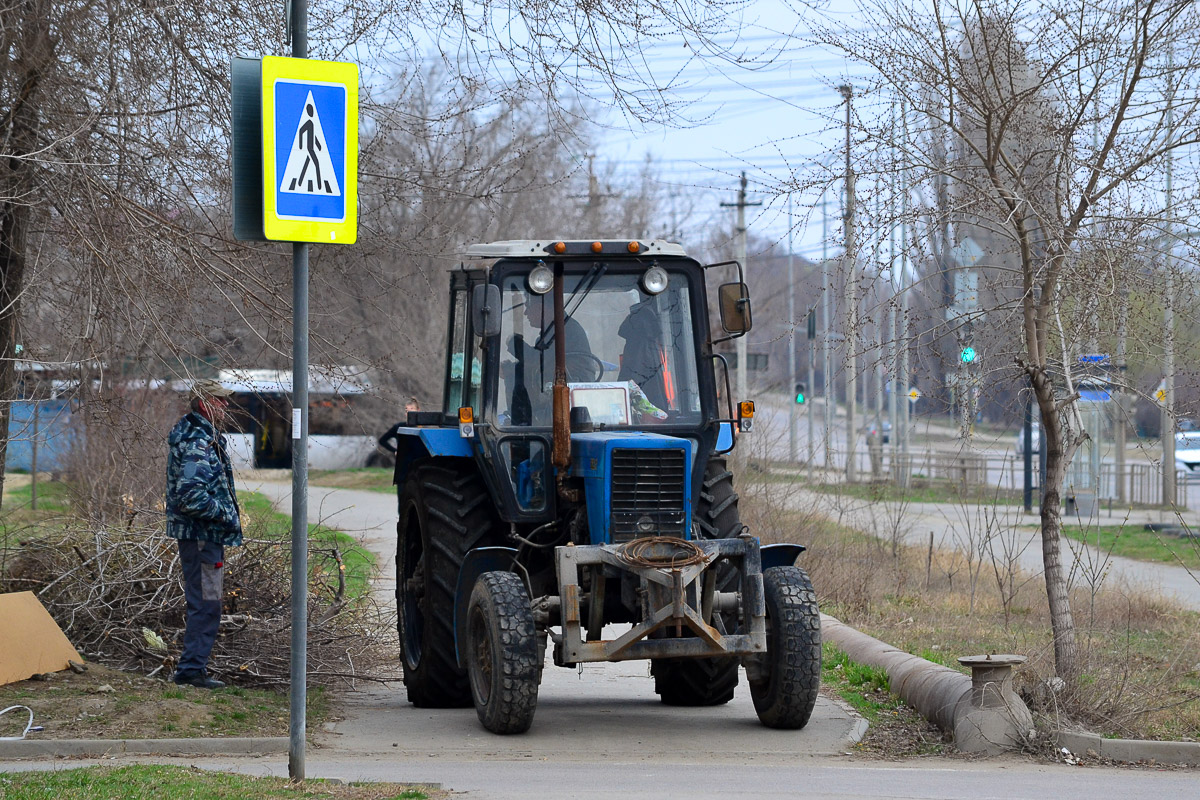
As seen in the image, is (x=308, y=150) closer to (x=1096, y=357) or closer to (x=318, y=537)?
(x=1096, y=357)

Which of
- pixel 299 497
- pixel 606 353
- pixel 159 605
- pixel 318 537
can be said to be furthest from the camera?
pixel 318 537

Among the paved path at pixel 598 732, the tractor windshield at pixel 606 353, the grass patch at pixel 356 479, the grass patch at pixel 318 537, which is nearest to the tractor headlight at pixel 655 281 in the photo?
the tractor windshield at pixel 606 353

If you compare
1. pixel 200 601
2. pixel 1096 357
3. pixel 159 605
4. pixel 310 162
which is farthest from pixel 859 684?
pixel 310 162

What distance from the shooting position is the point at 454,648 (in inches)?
A: 363

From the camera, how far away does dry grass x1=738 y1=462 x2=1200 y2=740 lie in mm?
8461

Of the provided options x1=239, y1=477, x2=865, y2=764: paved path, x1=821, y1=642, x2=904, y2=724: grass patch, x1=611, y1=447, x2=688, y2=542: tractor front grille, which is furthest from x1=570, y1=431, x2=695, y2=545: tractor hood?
x1=821, y1=642, x2=904, y2=724: grass patch

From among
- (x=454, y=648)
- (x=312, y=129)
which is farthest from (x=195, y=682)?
(x=312, y=129)

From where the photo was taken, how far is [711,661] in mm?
9414

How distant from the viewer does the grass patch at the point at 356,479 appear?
38.8 m

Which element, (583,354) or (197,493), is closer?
(197,493)

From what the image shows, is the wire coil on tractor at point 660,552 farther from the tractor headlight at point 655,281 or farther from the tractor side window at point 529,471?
the tractor headlight at point 655,281

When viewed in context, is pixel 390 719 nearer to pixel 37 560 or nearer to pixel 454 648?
pixel 454 648

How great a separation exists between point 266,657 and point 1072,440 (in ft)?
19.0

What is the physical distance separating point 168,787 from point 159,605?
12.2ft
